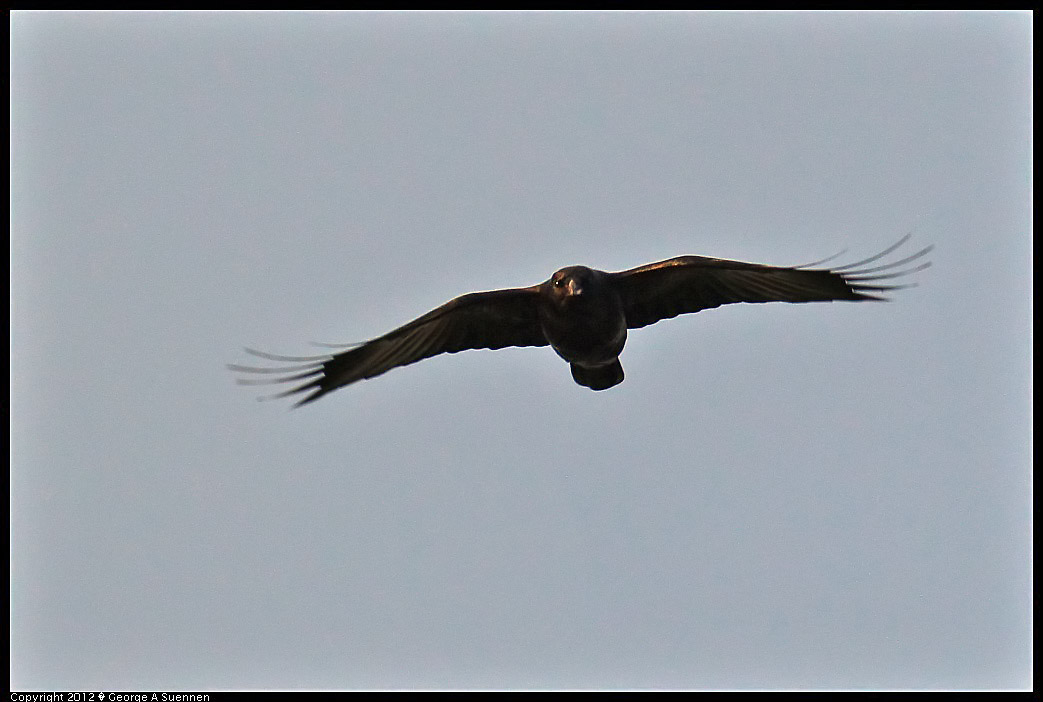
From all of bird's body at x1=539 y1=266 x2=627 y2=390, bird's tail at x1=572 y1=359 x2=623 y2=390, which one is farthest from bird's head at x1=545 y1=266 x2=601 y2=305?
bird's tail at x1=572 y1=359 x2=623 y2=390

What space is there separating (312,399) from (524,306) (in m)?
2.10

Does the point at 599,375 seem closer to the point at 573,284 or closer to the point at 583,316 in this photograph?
the point at 583,316

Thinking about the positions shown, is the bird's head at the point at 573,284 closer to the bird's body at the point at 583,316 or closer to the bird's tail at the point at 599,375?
the bird's body at the point at 583,316

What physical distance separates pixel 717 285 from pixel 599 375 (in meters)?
1.36

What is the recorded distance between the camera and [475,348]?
14.4 m

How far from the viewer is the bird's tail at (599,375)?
→ 46.8 ft

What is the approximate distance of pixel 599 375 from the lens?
14305 mm

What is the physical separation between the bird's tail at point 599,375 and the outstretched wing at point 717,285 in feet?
1.43

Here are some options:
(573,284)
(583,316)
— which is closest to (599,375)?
(583,316)

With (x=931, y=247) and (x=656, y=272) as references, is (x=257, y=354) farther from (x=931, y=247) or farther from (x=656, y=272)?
(x=931, y=247)

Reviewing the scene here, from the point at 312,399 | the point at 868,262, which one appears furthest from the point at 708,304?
the point at 312,399

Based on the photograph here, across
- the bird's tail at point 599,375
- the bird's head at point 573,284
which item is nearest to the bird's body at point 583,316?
the bird's head at point 573,284

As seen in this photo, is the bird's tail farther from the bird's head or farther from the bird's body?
the bird's head

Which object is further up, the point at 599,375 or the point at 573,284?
the point at 573,284
